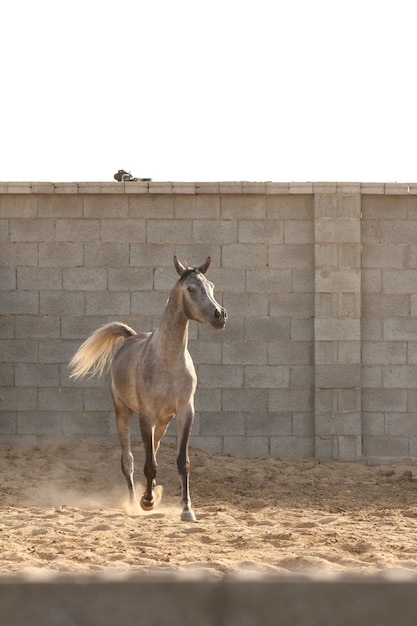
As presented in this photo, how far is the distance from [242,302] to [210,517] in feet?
10.7

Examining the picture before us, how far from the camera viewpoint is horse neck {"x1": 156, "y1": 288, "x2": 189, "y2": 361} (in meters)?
7.25

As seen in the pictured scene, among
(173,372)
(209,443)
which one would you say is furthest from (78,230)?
(173,372)

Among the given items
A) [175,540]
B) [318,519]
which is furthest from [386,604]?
[318,519]

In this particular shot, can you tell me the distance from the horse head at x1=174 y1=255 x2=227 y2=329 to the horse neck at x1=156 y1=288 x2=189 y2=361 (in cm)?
9

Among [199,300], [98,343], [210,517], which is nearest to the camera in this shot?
[199,300]

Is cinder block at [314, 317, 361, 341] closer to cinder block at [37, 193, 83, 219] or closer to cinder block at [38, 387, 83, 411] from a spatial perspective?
cinder block at [38, 387, 83, 411]

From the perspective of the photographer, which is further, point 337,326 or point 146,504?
point 337,326

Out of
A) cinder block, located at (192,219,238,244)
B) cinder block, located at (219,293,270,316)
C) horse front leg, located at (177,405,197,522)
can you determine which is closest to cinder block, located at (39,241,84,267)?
cinder block, located at (192,219,238,244)

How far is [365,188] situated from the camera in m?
10.1

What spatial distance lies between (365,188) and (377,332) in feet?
4.77

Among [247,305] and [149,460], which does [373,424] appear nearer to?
[247,305]

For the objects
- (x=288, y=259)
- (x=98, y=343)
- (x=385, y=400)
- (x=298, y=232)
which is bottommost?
(x=385, y=400)

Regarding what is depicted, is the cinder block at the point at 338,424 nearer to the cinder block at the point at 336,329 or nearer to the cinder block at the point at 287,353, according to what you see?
the cinder block at the point at 287,353

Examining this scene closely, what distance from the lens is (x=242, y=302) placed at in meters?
10.1
